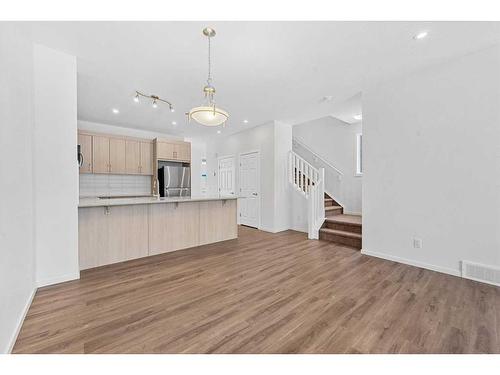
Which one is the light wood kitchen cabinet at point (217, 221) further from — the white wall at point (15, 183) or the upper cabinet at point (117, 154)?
the upper cabinet at point (117, 154)

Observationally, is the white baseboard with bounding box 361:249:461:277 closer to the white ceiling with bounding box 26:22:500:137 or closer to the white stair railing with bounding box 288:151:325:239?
the white stair railing with bounding box 288:151:325:239

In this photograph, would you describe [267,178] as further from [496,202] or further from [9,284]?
[9,284]

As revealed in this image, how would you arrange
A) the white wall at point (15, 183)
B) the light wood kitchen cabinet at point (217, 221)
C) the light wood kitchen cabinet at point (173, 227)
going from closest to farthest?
the white wall at point (15, 183), the light wood kitchen cabinet at point (173, 227), the light wood kitchen cabinet at point (217, 221)

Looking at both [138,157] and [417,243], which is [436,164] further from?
[138,157]

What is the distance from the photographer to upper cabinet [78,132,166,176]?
16.9 ft

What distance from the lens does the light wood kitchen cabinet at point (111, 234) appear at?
9.77 feet

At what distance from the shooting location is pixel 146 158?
606cm

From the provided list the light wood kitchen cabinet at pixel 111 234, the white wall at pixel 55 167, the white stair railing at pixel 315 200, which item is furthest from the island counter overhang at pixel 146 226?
the white stair railing at pixel 315 200

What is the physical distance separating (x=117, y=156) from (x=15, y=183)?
417cm

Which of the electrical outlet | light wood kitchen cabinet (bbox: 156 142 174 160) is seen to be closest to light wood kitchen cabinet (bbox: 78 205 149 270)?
light wood kitchen cabinet (bbox: 156 142 174 160)

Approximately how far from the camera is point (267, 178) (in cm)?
552

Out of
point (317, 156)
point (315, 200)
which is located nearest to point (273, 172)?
point (315, 200)

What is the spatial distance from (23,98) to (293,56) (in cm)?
290
